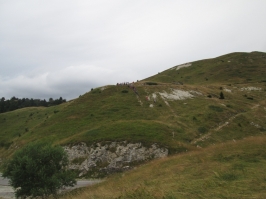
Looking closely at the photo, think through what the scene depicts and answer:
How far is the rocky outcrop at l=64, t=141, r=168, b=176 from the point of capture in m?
39.1

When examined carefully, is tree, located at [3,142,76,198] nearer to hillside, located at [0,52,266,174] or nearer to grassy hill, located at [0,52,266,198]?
grassy hill, located at [0,52,266,198]

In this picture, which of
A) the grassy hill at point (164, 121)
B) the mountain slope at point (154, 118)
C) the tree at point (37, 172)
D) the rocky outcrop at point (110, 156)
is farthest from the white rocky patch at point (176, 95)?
the tree at point (37, 172)

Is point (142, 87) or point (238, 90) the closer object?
point (142, 87)

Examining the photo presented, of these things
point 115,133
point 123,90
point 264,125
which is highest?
point 123,90

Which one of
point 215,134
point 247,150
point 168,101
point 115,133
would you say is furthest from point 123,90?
point 247,150

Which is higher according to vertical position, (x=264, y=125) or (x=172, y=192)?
(x=172, y=192)

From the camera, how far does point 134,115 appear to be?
55812 mm

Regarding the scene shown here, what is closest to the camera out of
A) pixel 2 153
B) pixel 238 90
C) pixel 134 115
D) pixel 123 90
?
pixel 134 115

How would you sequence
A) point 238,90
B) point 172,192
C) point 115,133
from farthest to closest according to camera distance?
point 238,90
point 115,133
point 172,192

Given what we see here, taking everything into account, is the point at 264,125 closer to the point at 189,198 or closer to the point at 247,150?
the point at 247,150

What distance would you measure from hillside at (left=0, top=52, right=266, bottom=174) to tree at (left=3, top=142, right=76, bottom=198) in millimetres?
20472

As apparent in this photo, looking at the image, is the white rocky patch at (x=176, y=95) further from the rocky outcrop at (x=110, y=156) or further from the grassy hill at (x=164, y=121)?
the rocky outcrop at (x=110, y=156)

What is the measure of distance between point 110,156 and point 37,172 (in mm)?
19747

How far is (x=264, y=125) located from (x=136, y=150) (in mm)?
30682
